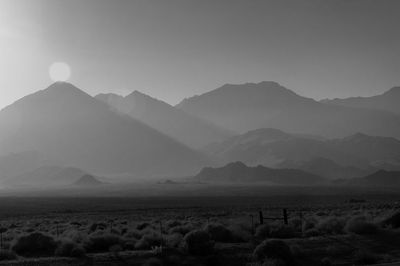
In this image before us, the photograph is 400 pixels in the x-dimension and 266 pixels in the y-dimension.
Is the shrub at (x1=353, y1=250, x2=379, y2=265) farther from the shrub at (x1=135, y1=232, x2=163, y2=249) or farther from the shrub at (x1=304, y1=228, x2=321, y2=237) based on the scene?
the shrub at (x1=135, y1=232, x2=163, y2=249)

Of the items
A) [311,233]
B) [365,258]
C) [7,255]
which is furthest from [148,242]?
[365,258]

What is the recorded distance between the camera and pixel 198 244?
24656 mm

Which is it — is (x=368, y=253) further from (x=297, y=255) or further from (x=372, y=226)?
(x=372, y=226)

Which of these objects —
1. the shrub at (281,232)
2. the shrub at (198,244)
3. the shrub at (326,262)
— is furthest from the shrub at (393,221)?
the shrub at (198,244)

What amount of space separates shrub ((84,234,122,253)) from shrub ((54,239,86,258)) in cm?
142

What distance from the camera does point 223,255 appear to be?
24.1 m

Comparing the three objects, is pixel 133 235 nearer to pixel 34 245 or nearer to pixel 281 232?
pixel 34 245

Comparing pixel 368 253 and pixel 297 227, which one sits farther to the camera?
pixel 297 227

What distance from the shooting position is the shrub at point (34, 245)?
26.4m

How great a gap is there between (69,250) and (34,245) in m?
3.06

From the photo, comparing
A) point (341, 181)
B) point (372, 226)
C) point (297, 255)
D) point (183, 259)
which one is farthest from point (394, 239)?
point (341, 181)

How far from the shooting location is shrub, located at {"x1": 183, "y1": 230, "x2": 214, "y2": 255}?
24.5 metres

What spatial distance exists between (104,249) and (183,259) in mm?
5315

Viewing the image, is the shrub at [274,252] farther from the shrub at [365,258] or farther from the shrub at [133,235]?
the shrub at [133,235]
